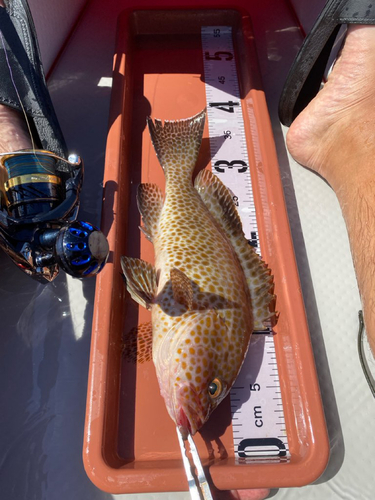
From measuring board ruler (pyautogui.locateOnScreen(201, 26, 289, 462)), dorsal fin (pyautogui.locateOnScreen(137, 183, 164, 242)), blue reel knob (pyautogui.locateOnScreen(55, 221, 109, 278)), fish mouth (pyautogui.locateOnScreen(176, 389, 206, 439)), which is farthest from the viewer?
dorsal fin (pyautogui.locateOnScreen(137, 183, 164, 242))

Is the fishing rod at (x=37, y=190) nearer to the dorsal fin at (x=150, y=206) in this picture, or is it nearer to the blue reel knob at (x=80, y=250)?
the blue reel knob at (x=80, y=250)

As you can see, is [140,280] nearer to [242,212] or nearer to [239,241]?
[239,241]

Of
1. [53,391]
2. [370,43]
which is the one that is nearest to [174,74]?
[370,43]

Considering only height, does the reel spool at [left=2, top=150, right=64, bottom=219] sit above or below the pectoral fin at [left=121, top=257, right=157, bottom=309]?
above

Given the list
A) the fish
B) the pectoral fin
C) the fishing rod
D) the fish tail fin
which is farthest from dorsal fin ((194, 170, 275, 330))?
the fishing rod

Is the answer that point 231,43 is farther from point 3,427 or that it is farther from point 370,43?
point 3,427

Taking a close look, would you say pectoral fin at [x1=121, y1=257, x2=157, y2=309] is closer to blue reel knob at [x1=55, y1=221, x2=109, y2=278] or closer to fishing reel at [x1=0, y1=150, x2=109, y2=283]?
fishing reel at [x1=0, y1=150, x2=109, y2=283]

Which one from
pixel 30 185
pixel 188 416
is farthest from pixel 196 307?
pixel 30 185

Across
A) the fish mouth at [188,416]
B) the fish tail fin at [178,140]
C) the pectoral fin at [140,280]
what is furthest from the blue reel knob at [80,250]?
the fish tail fin at [178,140]
